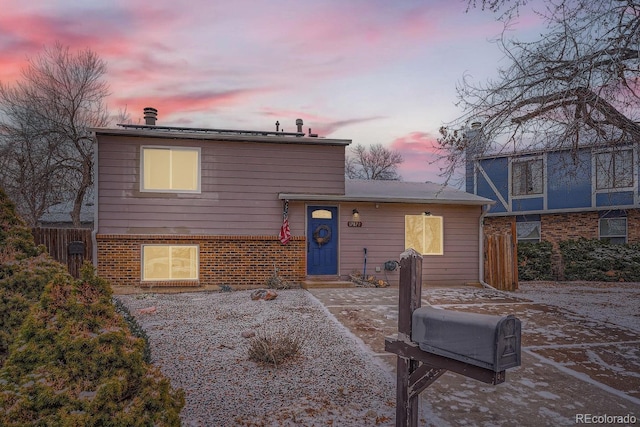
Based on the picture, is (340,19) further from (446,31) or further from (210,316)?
(210,316)

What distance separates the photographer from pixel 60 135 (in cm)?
2061

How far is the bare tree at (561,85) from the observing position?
558cm

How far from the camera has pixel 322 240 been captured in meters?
→ 12.6

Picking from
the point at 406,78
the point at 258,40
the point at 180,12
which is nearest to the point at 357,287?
the point at 406,78

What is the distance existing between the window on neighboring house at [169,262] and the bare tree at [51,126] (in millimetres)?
11471

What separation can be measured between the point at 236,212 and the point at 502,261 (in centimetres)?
839

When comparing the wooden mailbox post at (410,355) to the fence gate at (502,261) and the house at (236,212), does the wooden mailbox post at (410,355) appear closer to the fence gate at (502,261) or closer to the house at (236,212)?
the house at (236,212)

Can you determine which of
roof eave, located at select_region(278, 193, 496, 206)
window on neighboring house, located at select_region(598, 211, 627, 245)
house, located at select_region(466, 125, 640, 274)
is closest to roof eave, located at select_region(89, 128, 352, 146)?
roof eave, located at select_region(278, 193, 496, 206)

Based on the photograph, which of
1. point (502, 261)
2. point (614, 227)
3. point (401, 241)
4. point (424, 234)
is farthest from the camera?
point (614, 227)

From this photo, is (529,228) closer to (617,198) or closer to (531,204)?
(531,204)

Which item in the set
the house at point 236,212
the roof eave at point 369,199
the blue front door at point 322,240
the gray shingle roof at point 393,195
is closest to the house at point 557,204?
the gray shingle roof at point 393,195

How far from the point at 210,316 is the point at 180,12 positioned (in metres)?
6.92

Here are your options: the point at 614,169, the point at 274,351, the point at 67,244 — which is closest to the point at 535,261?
the point at 614,169

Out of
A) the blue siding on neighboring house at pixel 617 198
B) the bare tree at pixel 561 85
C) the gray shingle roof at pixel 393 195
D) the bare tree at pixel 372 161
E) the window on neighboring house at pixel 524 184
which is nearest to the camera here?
the bare tree at pixel 561 85
